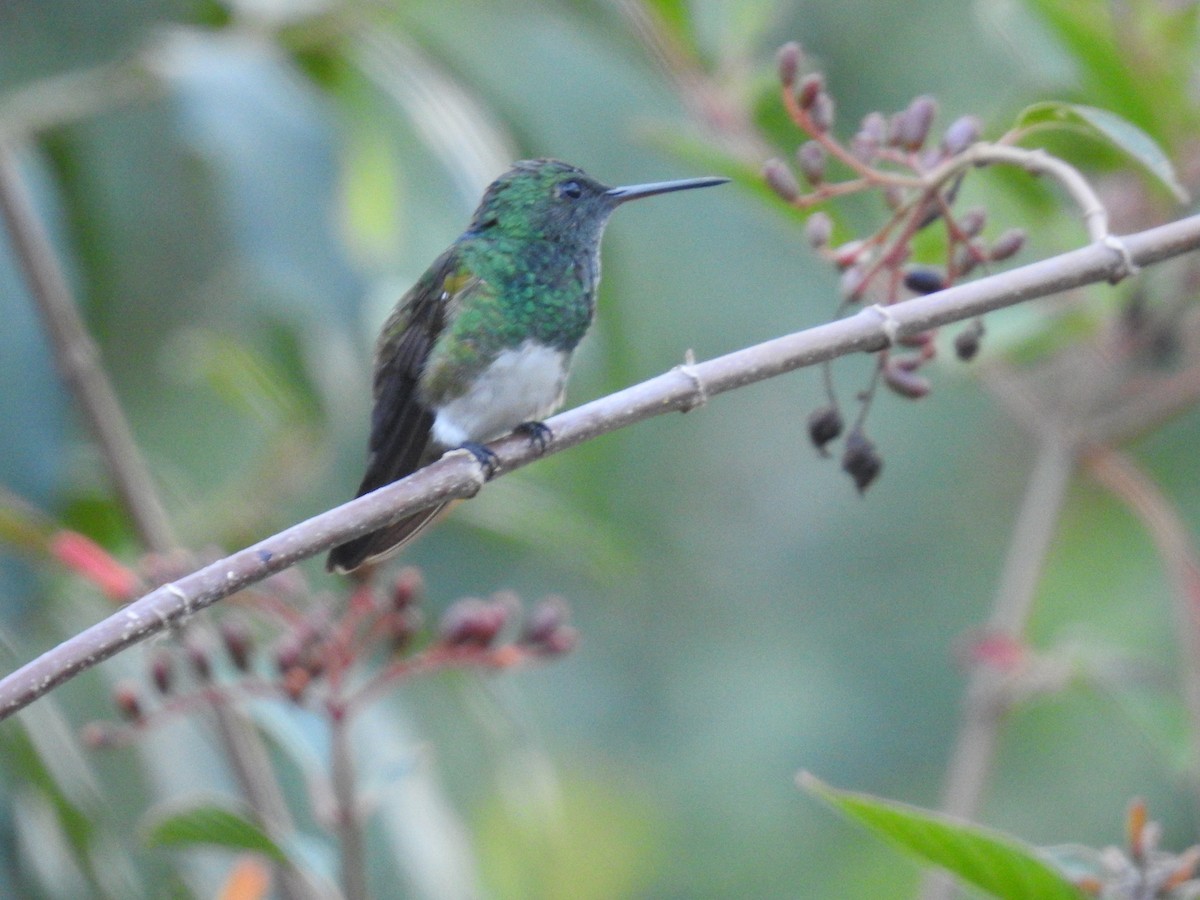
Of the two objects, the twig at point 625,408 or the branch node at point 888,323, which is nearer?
the twig at point 625,408

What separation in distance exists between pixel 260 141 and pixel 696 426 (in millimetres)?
2796

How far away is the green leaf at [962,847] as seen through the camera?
5.18ft

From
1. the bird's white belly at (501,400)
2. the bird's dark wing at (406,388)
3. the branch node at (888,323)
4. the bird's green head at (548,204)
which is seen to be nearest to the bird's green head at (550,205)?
the bird's green head at (548,204)

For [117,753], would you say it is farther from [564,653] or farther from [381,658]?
[564,653]

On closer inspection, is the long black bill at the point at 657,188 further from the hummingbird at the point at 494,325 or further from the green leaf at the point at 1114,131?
the green leaf at the point at 1114,131

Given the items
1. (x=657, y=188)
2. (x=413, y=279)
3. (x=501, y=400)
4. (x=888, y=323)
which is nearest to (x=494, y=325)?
(x=501, y=400)

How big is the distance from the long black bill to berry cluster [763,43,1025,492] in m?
0.30

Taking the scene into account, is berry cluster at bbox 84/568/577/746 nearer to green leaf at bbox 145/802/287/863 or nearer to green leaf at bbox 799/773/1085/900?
green leaf at bbox 145/802/287/863

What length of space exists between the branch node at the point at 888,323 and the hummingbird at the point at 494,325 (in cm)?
69

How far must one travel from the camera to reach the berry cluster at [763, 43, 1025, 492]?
167 centimetres

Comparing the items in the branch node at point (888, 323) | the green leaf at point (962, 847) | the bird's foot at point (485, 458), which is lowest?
the green leaf at point (962, 847)

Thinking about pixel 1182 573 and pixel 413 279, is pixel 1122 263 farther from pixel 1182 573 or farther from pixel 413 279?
pixel 413 279

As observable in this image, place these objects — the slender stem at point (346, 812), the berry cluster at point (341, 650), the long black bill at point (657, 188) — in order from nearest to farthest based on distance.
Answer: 1. the slender stem at point (346, 812)
2. the berry cluster at point (341, 650)
3. the long black bill at point (657, 188)

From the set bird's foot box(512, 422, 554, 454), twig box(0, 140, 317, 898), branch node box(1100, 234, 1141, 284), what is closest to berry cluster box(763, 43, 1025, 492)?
branch node box(1100, 234, 1141, 284)
